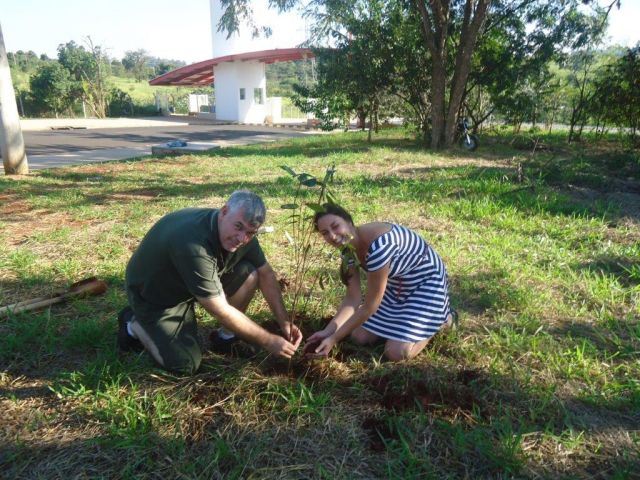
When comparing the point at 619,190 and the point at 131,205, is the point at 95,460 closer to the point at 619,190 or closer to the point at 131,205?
the point at 131,205

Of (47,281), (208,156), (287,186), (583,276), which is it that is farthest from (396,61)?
(47,281)

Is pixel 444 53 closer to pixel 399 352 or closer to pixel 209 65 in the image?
pixel 399 352

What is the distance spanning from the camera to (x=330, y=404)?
6.72 ft

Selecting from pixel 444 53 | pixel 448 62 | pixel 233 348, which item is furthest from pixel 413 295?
pixel 448 62

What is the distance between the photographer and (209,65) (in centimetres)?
2894

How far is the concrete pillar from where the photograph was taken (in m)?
6.98

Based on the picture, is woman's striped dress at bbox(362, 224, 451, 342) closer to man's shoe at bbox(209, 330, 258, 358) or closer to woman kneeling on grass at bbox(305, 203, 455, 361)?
woman kneeling on grass at bbox(305, 203, 455, 361)

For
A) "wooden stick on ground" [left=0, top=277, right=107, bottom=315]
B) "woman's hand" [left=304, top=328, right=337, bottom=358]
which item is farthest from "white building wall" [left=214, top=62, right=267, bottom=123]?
"woman's hand" [left=304, top=328, right=337, bottom=358]

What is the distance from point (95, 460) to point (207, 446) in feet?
1.38

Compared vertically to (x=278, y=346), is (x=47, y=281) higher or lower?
lower

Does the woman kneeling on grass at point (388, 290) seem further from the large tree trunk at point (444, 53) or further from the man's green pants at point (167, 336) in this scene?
the large tree trunk at point (444, 53)

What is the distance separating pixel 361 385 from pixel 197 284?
36.2 inches

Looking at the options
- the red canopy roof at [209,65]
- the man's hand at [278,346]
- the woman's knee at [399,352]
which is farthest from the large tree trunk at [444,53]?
the red canopy roof at [209,65]

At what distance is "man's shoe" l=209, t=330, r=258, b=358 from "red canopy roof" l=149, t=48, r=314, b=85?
900 inches
